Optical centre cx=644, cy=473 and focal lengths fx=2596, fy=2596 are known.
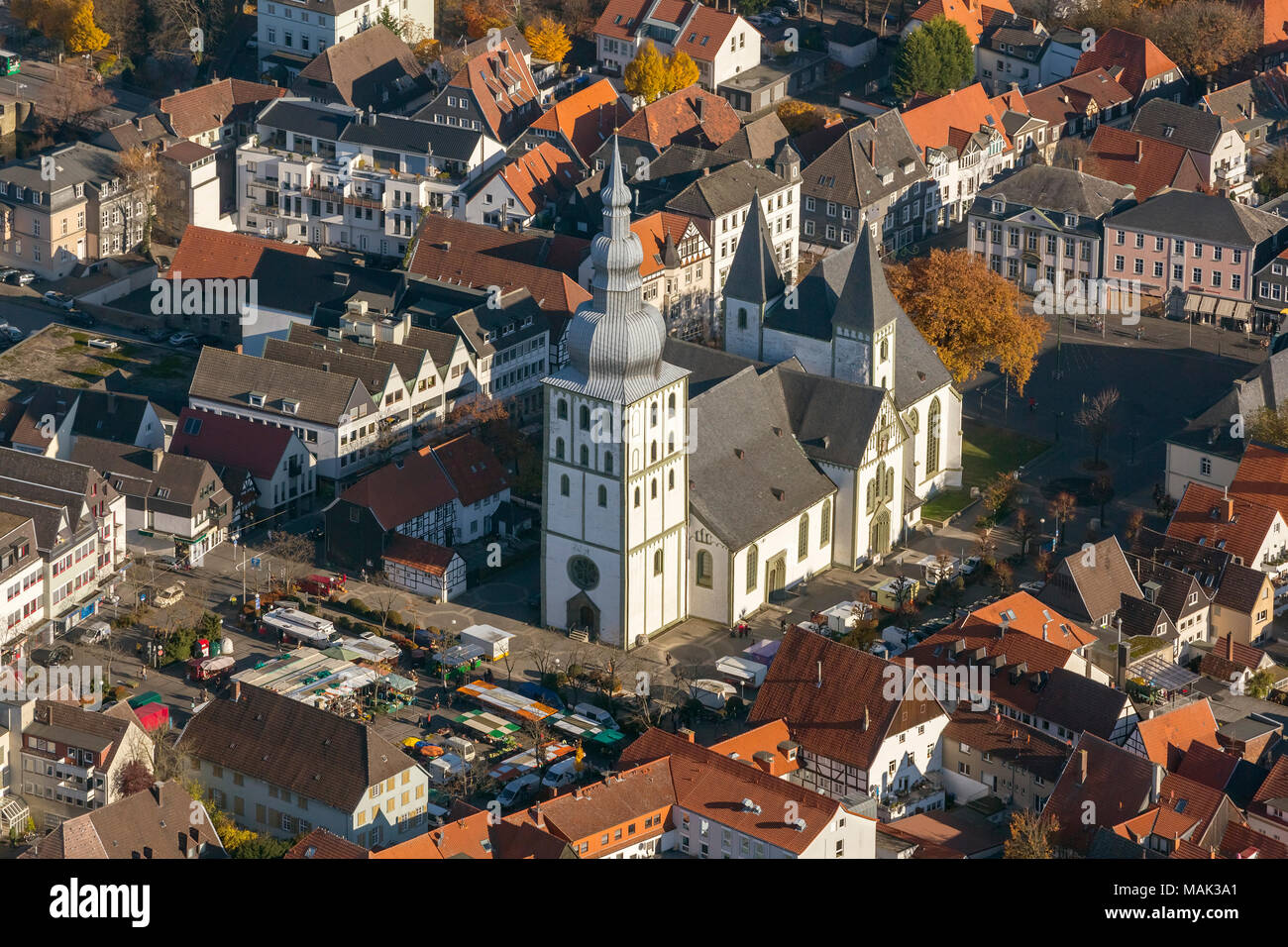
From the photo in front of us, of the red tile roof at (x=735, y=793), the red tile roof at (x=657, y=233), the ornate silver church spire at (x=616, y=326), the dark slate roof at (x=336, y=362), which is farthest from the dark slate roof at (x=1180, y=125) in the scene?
the red tile roof at (x=735, y=793)

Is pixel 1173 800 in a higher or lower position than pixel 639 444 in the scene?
lower

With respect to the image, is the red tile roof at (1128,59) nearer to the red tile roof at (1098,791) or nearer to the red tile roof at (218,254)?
the red tile roof at (218,254)

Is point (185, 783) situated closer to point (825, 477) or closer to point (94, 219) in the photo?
point (825, 477)

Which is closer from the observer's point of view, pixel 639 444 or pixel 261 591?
pixel 639 444

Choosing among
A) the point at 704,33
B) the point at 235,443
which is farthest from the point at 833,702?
the point at 704,33

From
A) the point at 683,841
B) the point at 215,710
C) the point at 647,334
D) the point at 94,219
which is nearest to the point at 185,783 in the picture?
the point at 215,710

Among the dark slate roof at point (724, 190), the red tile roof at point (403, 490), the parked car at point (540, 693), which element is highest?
the dark slate roof at point (724, 190)
